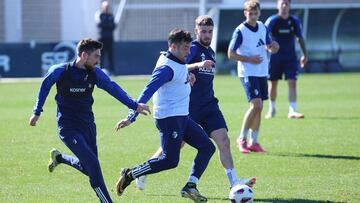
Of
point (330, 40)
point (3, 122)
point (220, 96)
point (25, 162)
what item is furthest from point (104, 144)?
point (330, 40)

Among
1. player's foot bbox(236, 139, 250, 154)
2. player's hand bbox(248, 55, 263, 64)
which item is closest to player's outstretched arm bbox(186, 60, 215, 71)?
player's hand bbox(248, 55, 263, 64)

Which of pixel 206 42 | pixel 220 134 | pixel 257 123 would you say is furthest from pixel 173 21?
pixel 220 134

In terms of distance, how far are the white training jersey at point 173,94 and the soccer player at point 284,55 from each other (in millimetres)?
8165

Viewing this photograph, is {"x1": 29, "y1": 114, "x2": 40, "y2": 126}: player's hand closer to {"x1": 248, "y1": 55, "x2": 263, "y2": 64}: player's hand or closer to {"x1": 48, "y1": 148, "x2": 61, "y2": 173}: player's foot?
{"x1": 48, "y1": 148, "x2": 61, "y2": 173}: player's foot

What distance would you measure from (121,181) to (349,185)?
8.86ft

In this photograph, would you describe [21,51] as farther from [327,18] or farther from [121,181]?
[121,181]

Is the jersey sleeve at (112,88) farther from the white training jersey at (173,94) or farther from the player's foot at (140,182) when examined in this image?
the player's foot at (140,182)

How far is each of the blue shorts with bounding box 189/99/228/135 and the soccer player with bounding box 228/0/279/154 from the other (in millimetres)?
2271

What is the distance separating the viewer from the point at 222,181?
10.2 metres

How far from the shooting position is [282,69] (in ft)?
56.8

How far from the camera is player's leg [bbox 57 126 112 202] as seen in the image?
830 cm

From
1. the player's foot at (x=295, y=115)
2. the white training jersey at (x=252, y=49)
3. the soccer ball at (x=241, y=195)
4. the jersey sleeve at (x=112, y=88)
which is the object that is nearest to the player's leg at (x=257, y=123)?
the white training jersey at (x=252, y=49)

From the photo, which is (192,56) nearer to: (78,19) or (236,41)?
(236,41)

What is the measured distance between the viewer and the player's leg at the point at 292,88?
1698 centimetres
